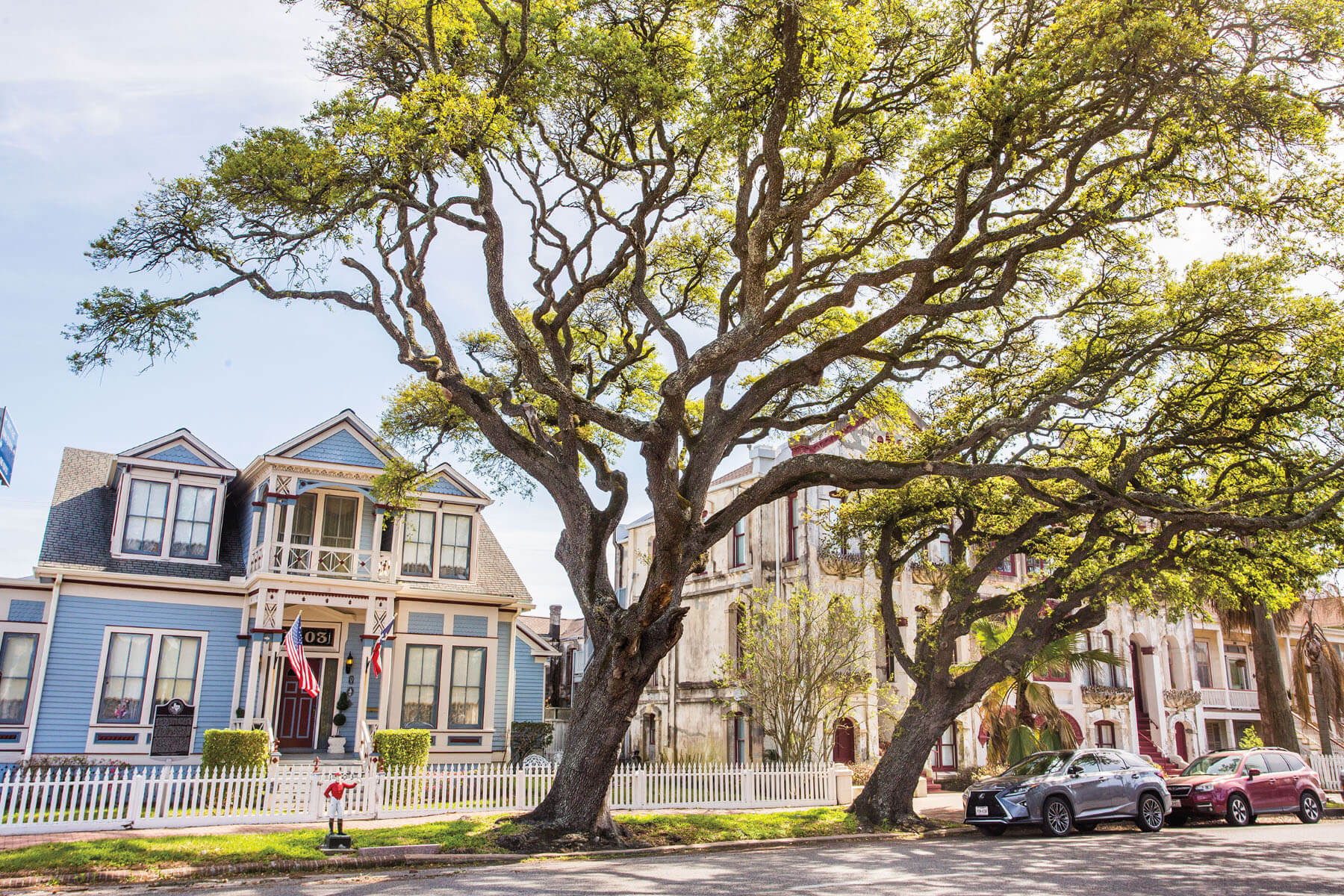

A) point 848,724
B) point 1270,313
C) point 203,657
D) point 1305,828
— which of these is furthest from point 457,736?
point 1270,313

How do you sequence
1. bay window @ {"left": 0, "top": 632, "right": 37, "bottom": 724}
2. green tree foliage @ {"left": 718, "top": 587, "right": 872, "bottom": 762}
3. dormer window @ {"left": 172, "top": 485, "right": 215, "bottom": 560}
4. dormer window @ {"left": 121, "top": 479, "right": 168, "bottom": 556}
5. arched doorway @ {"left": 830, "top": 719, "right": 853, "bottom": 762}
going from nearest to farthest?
bay window @ {"left": 0, "top": 632, "right": 37, "bottom": 724}, green tree foliage @ {"left": 718, "top": 587, "right": 872, "bottom": 762}, dormer window @ {"left": 121, "top": 479, "right": 168, "bottom": 556}, dormer window @ {"left": 172, "top": 485, "right": 215, "bottom": 560}, arched doorway @ {"left": 830, "top": 719, "right": 853, "bottom": 762}

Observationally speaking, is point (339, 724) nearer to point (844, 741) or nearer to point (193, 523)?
point (193, 523)

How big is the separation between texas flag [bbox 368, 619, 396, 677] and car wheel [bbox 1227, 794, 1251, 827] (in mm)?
17867

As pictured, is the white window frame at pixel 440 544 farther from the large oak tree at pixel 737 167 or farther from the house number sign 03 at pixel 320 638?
the large oak tree at pixel 737 167

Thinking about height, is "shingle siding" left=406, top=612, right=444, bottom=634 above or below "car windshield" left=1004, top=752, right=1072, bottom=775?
above

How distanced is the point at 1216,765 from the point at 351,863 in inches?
679

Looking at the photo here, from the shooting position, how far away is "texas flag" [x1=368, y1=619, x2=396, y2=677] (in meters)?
21.0

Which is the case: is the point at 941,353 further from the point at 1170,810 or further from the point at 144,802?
the point at 144,802

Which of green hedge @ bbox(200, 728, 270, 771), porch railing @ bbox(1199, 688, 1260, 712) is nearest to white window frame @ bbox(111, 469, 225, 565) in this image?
green hedge @ bbox(200, 728, 270, 771)

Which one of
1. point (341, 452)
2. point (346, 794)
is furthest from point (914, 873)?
point (341, 452)

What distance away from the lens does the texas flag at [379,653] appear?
20955 mm

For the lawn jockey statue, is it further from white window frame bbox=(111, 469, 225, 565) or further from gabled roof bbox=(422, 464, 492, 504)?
gabled roof bbox=(422, 464, 492, 504)

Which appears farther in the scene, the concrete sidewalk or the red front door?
the red front door

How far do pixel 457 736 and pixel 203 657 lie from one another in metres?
6.66
